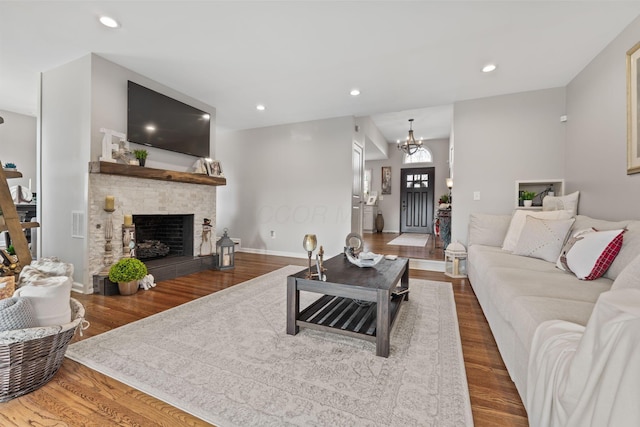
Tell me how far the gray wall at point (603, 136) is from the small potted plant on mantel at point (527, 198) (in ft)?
1.38

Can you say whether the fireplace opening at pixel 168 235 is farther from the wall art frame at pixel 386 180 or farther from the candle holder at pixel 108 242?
the wall art frame at pixel 386 180

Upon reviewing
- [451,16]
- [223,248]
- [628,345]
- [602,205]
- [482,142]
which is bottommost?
[223,248]

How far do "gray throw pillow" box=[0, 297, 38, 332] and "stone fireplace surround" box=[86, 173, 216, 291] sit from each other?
183cm

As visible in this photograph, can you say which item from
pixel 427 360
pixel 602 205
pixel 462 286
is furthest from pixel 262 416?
pixel 602 205

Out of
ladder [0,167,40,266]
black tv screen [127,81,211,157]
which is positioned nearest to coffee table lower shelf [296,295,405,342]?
ladder [0,167,40,266]

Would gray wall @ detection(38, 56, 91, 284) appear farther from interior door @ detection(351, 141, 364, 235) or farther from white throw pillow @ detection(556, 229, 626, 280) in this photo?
white throw pillow @ detection(556, 229, 626, 280)

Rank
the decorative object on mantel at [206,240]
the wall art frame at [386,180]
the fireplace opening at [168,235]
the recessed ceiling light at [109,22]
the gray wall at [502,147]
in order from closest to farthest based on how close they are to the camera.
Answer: the recessed ceiling light at [109,22]
the gray wall at [502,147]
the fireplace opening at [168,235]
the decorative object on mantel at [206,240]
the wall art frame at [386,180]

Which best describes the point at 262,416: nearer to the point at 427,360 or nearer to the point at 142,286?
the point at 427,360

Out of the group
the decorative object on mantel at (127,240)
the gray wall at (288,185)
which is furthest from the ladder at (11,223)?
the gray wall at (288,185)

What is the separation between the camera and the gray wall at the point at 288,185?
483cm

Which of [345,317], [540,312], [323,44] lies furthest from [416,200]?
[540,312]

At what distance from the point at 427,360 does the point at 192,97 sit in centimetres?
431

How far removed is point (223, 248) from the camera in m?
3.96

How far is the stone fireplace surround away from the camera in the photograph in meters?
2.90
